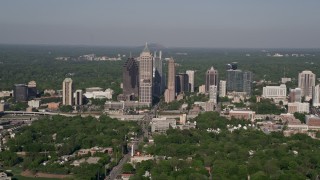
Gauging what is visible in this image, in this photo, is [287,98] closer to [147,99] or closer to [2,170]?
[147,99]

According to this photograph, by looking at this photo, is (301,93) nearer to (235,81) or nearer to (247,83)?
(247,83)

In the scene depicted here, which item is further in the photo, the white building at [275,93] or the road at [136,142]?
the white building at [275,93]

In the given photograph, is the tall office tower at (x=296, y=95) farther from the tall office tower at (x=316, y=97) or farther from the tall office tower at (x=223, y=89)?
the tall office tower at (x=223, y=89)

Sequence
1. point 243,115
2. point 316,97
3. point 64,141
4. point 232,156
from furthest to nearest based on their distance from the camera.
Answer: point 316,97 < point 243,115 < point 64,141 < point 232,156

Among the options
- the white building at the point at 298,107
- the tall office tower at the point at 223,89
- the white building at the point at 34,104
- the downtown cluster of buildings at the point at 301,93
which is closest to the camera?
the white building at the point at 298,107

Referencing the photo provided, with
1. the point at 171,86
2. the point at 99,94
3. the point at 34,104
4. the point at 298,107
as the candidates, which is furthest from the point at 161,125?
the point at 99,94

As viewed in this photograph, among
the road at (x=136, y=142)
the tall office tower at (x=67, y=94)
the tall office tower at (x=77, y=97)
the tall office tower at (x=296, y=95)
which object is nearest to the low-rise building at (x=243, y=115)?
the road at (x=136, y=142)

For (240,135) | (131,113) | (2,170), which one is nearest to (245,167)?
(240,135)

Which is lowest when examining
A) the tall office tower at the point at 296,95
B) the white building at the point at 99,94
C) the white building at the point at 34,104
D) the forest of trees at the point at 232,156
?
the forest of trees at the point at 232,156
